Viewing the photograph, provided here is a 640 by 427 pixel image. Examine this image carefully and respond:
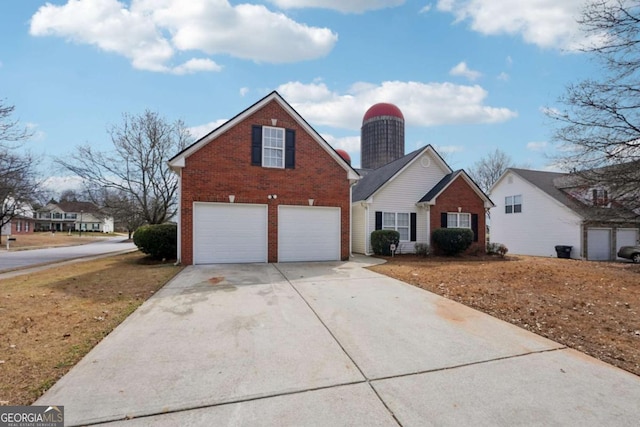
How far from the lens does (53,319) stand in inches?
198

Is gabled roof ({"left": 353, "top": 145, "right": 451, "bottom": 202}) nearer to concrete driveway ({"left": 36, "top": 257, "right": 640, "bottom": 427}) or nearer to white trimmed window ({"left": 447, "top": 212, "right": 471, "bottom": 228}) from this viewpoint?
white trimmed window ({"left": 447, "top": 212, "right": 471, "bottom": 228})

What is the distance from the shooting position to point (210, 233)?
11.4 m

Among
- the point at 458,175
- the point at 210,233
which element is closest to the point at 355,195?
the point at 458,175

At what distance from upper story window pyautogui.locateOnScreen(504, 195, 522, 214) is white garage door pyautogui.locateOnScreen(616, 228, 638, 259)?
578 centimetres

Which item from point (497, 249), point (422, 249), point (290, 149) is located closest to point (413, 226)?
point (422, 249)

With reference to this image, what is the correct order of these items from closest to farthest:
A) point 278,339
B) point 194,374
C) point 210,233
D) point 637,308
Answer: point 194,374, point 278,339, point 637,308, point 210,233

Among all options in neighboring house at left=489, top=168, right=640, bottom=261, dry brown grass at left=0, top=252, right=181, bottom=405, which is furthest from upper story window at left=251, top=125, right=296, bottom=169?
neighboring house at left=489, top=168, right=640, bottom=261

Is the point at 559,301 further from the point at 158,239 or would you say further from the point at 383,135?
the point at 383,135

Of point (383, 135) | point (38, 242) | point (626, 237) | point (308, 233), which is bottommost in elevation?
point (38, 242)

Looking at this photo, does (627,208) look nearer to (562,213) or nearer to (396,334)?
(562,213)

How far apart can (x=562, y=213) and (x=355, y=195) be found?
14.0 metres

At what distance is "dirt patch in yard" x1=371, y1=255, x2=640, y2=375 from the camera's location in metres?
4.36

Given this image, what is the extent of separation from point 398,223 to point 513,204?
1301 cm

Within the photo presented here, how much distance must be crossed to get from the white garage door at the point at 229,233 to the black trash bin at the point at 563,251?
19388mm
